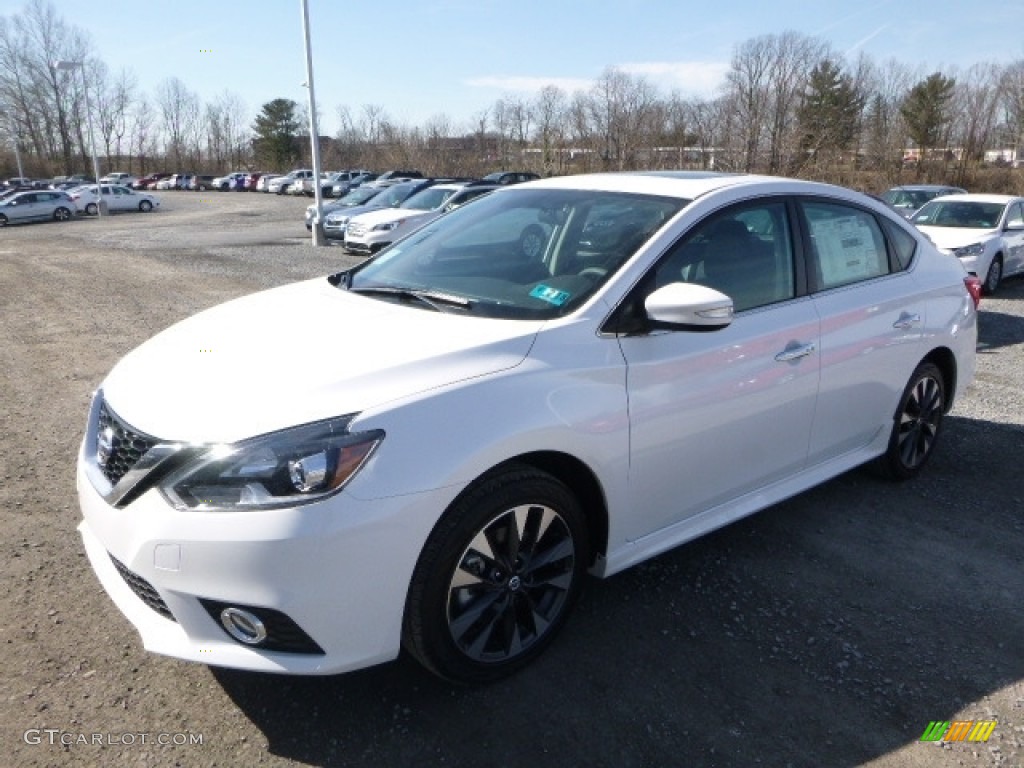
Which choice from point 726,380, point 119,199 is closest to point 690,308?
point 726,380

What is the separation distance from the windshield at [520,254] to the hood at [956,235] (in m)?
9.68

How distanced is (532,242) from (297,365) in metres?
1.35

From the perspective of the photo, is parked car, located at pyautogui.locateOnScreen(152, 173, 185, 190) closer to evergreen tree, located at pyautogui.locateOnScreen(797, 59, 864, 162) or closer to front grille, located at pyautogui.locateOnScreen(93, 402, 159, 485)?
evergreen tree, located at pyautogui.locateOnScreen(797, 59, 864, 162)

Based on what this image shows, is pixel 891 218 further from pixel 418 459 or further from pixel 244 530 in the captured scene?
pixel 244 530

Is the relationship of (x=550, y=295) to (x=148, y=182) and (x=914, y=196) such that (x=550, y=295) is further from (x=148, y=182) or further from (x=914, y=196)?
(x=148, y=182)

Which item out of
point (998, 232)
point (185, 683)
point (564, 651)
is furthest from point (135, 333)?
point (998, 232)

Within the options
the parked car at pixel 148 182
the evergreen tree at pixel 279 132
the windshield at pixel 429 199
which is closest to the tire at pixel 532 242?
the windshield at pixel 429 199

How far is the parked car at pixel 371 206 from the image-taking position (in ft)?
65.3

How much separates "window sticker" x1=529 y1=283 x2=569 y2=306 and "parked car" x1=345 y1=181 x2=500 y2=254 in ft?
42.4

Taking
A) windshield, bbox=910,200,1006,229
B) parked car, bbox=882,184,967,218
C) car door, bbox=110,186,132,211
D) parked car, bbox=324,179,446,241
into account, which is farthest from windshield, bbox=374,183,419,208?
car door, bbox=110,186,132,211

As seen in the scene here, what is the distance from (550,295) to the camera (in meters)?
3.00

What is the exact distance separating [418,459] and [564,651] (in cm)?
113

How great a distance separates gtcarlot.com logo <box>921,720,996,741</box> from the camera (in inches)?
100

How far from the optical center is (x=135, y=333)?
28.6ft
